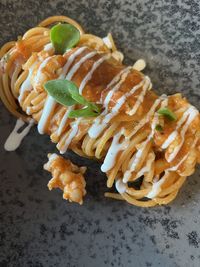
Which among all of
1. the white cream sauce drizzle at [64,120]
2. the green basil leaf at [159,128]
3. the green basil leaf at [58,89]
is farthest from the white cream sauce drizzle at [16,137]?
the green basil leaf at [159,128]

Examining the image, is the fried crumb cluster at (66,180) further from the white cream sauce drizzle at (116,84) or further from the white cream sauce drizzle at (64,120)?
the white cream sauce drizzle at (116,84)

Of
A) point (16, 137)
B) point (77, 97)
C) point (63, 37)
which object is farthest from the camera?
point (16, 137)

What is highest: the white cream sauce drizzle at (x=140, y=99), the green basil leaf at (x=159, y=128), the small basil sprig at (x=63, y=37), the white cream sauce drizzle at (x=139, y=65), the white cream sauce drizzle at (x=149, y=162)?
the small basil sprig at (x=63, y=37)

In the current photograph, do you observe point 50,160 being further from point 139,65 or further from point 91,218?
point 139,65

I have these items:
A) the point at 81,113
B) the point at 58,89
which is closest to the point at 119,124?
the point at 81,113

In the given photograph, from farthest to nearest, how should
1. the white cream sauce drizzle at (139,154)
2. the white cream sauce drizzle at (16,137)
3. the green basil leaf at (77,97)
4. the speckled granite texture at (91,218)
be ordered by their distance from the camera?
1. the white cream sauce drizzle at (16,137)
2. the speckled granite texture at (91,218)
3. the white cream sauce drizzle at (139,154)
4. the green basil leaf at (77,97)

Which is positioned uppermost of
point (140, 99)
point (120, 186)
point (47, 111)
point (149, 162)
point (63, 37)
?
point (63, 37)

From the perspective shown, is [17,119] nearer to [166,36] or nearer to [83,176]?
[83,176]
